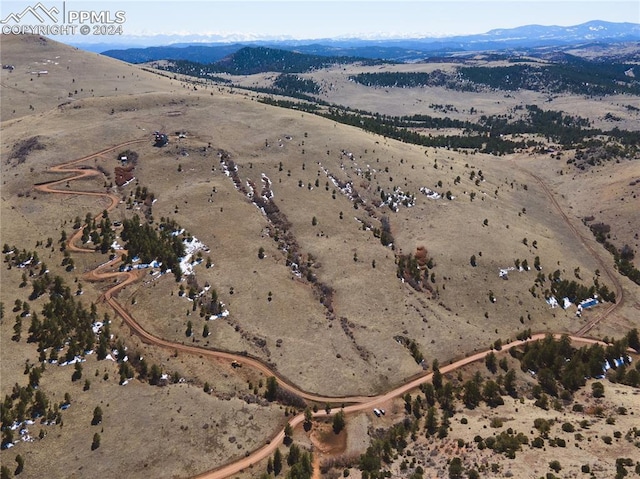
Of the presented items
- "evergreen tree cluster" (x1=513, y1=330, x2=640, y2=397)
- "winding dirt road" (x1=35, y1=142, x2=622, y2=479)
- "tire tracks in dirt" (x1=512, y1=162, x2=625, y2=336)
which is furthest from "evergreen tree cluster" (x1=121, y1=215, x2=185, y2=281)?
"tire tracks in dirt" (x1=512, y1=162, x2=625, y2=336)

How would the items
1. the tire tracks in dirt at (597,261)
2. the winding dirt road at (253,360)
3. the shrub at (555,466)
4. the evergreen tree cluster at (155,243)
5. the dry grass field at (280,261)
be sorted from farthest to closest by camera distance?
the evergreen tree cluster at (155,243)
the tire tracks in dirt at (597,261)
the dry grass field at (280,261)
the winding dirt road at (253,360)
the shrub at (555,466)

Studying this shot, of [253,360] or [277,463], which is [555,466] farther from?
[253,360]

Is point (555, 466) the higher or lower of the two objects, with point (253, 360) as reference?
higher

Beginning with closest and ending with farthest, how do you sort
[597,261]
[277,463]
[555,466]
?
1. [555,466]
2. [277,463]
3. [597,261]

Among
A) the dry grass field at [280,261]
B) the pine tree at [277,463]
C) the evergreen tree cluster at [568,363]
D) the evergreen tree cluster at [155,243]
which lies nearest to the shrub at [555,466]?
the dry grass field at [280,261]

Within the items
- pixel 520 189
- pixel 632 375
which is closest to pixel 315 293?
pixel 632 375

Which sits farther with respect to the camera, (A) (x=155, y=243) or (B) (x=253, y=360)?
(A) (x=155, y=243)

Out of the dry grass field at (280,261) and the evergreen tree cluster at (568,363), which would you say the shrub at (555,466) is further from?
the evergreen tree cluster at (568,363)

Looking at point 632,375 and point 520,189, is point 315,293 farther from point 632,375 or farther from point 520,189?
point 520,189

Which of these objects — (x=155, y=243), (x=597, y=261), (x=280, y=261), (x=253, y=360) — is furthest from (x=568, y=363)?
(x=155, y=243)

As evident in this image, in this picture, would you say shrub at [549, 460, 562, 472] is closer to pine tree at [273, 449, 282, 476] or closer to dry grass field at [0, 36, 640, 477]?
dry grass field at [0, 36, 640, 477]
